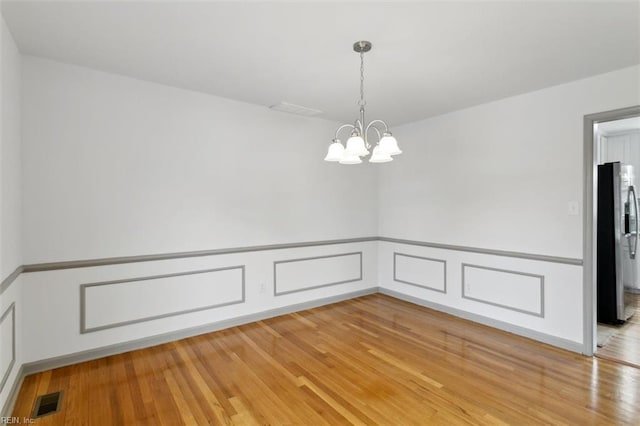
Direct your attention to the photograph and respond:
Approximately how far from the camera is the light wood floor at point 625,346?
2.98 meters

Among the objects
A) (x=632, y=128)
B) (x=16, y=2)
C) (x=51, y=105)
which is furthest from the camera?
(x=632, y=128)

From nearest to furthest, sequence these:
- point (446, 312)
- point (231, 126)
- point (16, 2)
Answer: point (16, 2) < point (231, 126) < point (446, 312)

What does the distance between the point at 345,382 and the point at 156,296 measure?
6.68 ft

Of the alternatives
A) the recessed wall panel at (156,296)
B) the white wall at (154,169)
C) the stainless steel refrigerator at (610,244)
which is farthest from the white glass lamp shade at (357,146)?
the stainless steel refrigerator at (610,244)

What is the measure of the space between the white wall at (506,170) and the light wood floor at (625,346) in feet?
3.14

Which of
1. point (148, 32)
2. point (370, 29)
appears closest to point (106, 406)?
point (148, 32)

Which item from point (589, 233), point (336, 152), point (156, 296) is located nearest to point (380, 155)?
point (336, 152)

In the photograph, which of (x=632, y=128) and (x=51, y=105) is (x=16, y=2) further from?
(x=632, y=128)

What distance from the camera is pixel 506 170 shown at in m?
3.66

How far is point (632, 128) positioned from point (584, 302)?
144 inches

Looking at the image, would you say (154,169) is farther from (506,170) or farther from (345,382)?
(506,170)

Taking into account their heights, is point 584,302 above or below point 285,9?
below

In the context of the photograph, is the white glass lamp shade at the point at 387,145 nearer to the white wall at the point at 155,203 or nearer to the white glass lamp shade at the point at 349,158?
the white glass lamp shade at the point at 349,158

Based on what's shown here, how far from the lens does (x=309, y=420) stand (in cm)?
214
